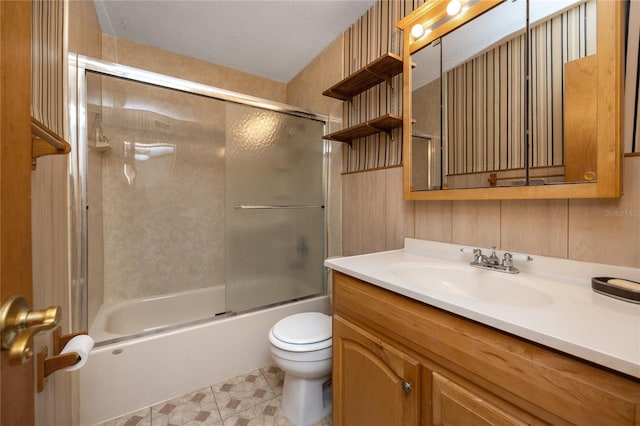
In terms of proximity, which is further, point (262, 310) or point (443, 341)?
point (262, 310)

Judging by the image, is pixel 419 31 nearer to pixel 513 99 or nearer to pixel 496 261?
pixel 513 99

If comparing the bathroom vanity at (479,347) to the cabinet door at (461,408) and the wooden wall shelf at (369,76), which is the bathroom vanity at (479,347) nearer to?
the cabinet door at (461,408)

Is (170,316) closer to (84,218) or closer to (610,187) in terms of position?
(84,218)

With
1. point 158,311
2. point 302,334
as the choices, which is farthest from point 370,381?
point 158,311

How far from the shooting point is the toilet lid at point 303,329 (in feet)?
4.28

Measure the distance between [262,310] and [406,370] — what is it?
4.02 feet

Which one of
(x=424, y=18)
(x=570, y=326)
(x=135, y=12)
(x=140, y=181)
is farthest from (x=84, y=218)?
(x=424, y=18)

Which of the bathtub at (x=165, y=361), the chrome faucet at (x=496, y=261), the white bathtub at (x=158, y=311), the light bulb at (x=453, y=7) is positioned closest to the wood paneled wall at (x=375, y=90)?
the light bulb at (x=453, y=7)

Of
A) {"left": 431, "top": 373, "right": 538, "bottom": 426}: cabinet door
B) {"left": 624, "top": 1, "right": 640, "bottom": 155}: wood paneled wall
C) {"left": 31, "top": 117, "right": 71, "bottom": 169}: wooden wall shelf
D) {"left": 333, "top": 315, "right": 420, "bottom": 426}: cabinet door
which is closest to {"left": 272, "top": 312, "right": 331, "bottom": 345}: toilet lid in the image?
{"left": 333, "top": 315, "right": 420, "bottom": 426}: cabinet door

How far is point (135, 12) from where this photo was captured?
179cm

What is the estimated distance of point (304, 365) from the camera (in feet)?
4.20

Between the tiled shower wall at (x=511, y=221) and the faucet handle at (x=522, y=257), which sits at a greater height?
the tiled shower wall at (x=511, y=221)

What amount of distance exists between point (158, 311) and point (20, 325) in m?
2.17

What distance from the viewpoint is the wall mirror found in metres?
0.84
